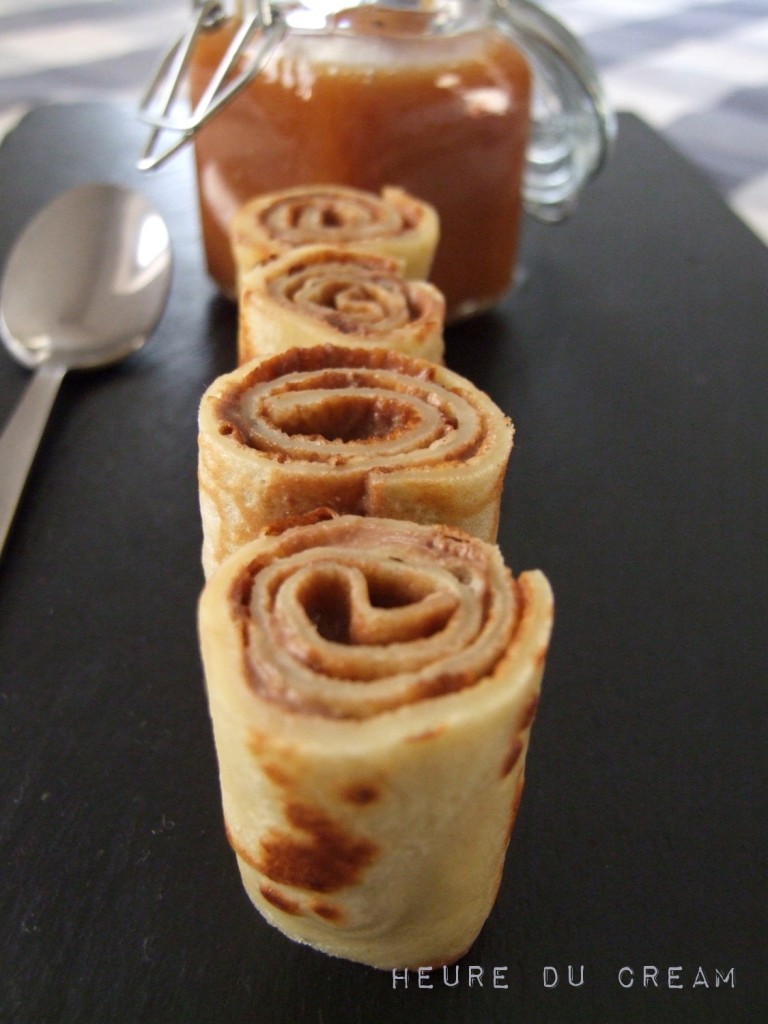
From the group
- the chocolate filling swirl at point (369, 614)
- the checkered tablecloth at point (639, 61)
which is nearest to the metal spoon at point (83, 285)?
the chocolate filling swirl at point (369, 614)

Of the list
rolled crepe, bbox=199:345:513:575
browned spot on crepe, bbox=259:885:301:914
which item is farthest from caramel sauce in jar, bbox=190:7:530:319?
browned spot on crepe, bbox=259:885:301:914

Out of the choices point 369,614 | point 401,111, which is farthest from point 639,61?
point 369,614

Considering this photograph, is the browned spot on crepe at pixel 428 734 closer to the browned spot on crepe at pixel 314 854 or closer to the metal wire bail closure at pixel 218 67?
the browned spot on crepe at pixel 314 854

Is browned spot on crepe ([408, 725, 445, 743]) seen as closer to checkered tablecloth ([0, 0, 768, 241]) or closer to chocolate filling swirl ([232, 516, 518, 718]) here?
chocolate filling swirl ([232, 516, 518, 718])

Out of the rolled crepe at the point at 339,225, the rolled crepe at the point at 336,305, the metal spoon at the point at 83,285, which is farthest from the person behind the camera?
the metal spoon at the point at 83,285

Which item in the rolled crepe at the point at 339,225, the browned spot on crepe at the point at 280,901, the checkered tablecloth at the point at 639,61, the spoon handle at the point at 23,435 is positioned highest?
the rolled crepe at the point at 339,225

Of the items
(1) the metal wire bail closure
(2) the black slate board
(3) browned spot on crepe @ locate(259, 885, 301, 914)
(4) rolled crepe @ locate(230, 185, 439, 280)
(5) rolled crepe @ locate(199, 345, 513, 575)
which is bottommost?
(2) the black slate board
